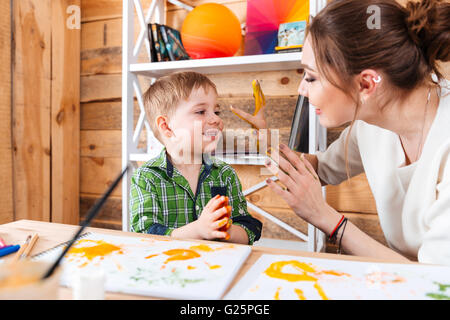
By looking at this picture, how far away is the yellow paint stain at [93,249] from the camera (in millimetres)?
→ 550

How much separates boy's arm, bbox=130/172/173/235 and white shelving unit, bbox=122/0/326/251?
1.55ft

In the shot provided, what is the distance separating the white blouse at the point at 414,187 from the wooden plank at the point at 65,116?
1.45 m

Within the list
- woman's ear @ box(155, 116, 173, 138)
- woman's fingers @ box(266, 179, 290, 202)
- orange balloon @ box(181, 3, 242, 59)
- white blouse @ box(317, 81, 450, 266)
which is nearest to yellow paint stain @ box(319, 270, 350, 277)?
white blouse @ box(317, 81, 450, 266)

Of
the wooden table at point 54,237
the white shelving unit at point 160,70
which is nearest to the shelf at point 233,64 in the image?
the white shelving unit at point 160,70

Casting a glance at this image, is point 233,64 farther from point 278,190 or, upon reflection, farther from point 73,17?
point 73,17

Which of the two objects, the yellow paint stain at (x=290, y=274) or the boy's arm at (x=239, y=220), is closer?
the yellow paint stain at (x=290, y=274)

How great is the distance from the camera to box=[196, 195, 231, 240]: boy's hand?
2.39 ft

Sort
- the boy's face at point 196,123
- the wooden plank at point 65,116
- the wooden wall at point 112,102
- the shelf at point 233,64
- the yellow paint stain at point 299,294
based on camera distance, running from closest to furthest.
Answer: the yellow paint stain at point 299,294 < the boy's face at point 196,123 < the shelf at point 233,64 < the wooden wall at point 112,102 < the wooden plank at point 65,116

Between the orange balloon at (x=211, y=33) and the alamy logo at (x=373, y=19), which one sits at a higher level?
the orange balloon at (x=211, y=33)

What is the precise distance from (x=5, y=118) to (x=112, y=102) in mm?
504

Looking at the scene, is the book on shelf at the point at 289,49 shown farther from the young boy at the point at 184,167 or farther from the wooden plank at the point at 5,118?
the wooden plank at the point at 5,118

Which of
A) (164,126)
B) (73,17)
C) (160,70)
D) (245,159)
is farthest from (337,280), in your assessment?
(73,17)

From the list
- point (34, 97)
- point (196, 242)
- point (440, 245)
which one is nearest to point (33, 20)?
point (34, 97)
